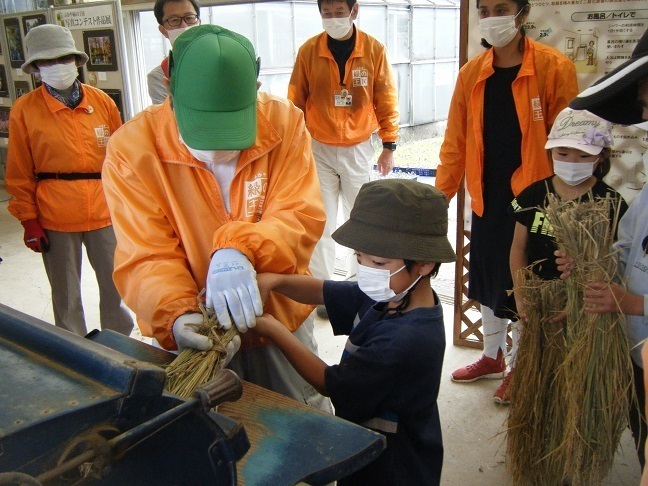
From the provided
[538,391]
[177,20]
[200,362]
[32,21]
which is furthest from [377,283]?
[32,21]

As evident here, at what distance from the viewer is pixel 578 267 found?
1.85 metres

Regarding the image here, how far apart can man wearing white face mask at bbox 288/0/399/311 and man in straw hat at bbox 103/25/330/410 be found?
2.14m

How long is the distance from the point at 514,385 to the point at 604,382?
14.9 inches

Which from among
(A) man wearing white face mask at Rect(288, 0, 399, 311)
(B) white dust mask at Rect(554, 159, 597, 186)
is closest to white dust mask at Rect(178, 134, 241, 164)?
(B) white dust mask at Rect(554, 159, 597, 186)

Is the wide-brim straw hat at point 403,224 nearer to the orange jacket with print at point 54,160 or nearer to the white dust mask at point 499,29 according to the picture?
the white dust mask at point 499,29

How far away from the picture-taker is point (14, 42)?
640 cm

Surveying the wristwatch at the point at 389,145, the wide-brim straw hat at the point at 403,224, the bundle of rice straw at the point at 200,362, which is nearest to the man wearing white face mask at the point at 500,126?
the wristwatch at the point at 389,145

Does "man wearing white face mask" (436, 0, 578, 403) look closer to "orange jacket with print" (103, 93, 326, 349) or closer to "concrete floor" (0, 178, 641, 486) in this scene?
"concrete floor" (0, 178, 641, 486)

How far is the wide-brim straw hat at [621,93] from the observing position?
120 cm

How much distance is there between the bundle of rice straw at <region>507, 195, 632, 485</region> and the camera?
1801 millimetres

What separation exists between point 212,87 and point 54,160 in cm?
211

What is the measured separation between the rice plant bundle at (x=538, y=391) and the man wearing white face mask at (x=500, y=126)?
1.52 ft

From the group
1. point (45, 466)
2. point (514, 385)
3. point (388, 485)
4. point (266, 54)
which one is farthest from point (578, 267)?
point (266, 54)

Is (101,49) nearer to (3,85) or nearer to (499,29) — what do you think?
(3,85)
